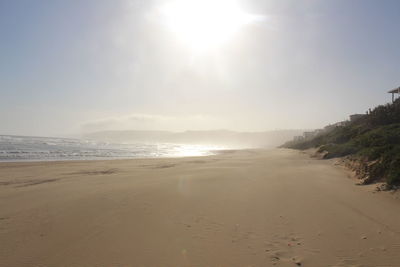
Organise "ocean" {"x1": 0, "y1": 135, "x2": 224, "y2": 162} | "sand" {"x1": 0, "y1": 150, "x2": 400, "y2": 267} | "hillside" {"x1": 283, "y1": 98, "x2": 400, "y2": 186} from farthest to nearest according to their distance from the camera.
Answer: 1. "ocean" {"x1": 0, "y1": 135, "x2": 224, "y2": 162}
2. "hillside" {"x1": 283, "y1": 98, "x2": 400, "y2": 186}
3. "sand" {"x1": 0, "y1": 150, "x2": 400, "y2": 267}

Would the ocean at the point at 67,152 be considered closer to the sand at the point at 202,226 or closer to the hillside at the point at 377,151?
the sand at the point at 202,226

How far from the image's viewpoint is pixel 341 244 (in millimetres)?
4672

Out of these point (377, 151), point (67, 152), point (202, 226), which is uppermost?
point (377, 151)

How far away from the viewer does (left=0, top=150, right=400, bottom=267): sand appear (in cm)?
434

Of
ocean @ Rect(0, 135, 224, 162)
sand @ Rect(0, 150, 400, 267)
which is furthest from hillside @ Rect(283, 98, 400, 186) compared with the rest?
ocean @ Rect(0, 135, 224, 162)

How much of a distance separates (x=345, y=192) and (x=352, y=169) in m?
4.28

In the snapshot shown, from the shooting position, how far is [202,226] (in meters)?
5.70

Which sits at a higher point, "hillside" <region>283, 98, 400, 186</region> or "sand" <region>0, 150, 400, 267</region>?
"hillside" <region>283, 98, 400, 186</region>

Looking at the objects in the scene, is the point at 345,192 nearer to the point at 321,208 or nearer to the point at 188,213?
the point at 321,208

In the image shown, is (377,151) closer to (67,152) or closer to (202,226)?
(202,226)

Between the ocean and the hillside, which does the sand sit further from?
the ocean

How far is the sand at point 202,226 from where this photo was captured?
4.34 meters

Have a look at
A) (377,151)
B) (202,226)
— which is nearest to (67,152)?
(202,226)

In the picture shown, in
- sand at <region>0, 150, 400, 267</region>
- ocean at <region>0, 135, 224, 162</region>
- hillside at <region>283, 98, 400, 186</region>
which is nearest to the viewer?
sand at <region>0, 150, 400, 267</region>
